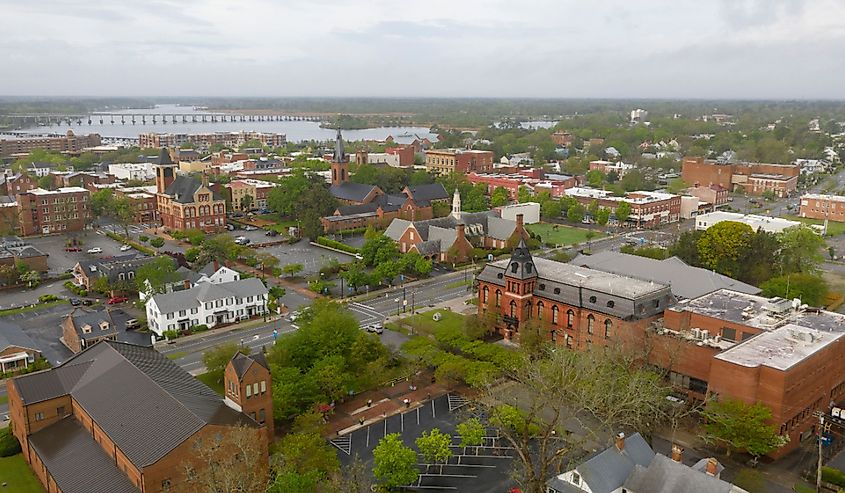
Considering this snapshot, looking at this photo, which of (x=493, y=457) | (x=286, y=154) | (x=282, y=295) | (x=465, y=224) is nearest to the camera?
(x=493, y=457)

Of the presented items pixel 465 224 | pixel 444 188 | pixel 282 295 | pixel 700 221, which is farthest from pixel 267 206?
pixel 700 221

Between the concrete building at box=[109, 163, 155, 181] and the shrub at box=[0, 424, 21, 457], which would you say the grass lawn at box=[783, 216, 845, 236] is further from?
the concrete building at box=[109, 163, 155, 181]

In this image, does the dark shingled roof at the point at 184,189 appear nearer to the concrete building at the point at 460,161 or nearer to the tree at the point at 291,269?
the tree at the point at 291,269

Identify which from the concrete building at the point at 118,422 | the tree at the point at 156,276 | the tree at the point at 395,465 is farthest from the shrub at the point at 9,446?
the tree at the point at 156,276

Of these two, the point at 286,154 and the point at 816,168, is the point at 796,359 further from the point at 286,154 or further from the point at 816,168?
the point at 286,154

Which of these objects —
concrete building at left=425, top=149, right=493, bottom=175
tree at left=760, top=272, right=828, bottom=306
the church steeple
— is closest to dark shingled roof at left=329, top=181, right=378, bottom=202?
concrete building at left=425, top=149, right=493, bottom=175

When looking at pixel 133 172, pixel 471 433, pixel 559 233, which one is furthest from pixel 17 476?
pixel 133 172
